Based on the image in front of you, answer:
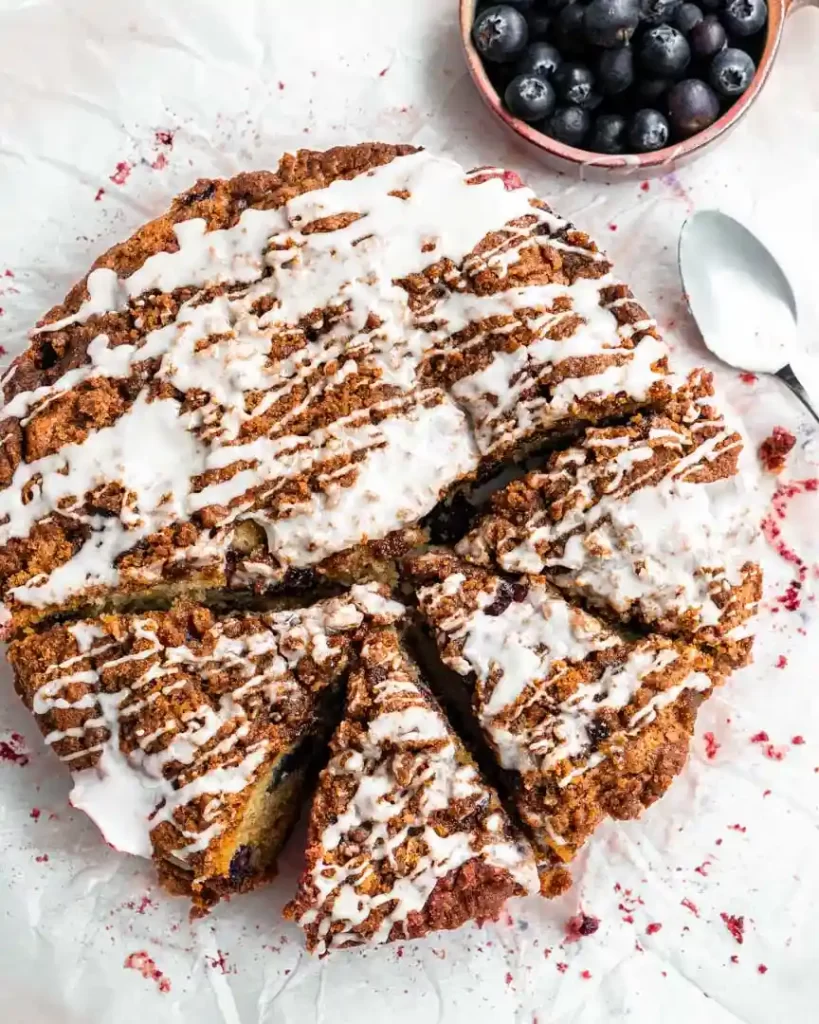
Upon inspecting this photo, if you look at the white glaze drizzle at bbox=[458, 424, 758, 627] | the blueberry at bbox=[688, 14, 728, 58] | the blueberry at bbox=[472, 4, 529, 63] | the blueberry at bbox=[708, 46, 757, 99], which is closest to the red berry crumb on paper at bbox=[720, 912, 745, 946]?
the white glaze drizzle at bbox=[458, 424, 758, 627]

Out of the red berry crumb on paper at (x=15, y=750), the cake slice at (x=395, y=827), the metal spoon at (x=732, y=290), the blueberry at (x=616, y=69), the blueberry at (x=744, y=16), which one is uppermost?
the blueberry at (x=744, y=16)

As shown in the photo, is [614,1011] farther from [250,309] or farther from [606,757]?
[250,309]

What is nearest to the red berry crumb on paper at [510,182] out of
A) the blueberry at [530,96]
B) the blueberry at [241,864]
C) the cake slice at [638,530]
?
the blueberry at [530,96]

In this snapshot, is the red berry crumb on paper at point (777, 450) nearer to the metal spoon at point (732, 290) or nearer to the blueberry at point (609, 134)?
the metal spoon at point (732, 290)

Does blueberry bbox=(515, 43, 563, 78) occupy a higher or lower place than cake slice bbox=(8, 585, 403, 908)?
higher

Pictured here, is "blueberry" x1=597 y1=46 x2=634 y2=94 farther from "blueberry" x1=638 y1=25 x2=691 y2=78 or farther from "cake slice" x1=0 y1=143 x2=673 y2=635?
"cake slice" x1=0 y1=143 x2=673 y2=635

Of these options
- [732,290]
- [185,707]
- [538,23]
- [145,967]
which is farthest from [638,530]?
[145,967]

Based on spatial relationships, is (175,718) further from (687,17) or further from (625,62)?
(687,17)
